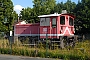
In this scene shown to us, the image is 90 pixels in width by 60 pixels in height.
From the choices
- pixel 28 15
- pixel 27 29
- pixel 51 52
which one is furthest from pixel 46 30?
pixel 28 15

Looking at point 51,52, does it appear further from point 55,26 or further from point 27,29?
point 27,29

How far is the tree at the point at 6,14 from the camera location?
134ft

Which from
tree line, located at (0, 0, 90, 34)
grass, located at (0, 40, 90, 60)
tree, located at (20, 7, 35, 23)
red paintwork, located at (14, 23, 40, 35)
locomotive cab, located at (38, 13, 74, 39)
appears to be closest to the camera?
grass, located at (0, 40, 90, 60)

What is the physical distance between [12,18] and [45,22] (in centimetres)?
1839

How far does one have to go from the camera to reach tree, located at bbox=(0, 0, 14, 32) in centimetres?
4084

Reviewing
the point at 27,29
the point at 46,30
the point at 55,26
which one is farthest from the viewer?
the point at 27,29

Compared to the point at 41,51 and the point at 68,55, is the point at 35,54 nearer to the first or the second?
the point at 41,51

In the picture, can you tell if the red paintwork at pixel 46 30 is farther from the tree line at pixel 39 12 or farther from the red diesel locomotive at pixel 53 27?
the tree line at pixel 39 12

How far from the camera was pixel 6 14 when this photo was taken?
1650 inches

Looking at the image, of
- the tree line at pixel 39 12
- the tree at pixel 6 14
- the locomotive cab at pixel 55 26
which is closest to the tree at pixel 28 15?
the tree line at pixel 39 12

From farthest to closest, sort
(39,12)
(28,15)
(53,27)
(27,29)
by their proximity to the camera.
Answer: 1. (28,15)
2. (39,12)
3. (27,29)
4. (53,27)

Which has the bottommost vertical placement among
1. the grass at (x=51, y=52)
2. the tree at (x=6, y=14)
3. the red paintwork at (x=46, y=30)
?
the grass at (x=51, y=52)

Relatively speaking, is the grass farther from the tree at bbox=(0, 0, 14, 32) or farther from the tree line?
the tree line

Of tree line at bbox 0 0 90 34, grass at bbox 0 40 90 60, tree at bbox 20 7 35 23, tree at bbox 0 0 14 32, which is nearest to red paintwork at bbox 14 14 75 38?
grass at bbox 0 40 90 60
